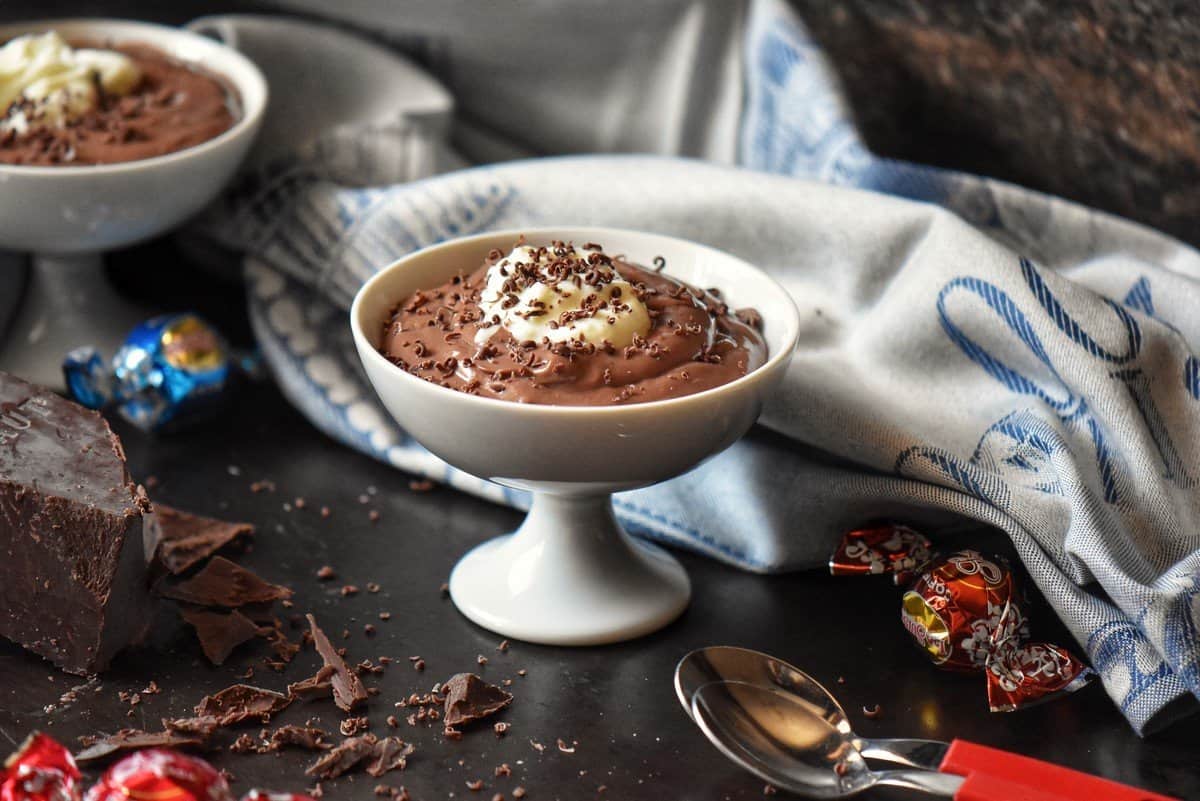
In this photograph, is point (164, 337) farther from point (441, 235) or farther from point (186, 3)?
point (186, 3)

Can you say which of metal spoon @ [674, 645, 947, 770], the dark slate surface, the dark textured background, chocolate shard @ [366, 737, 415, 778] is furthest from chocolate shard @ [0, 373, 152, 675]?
the dark textured background

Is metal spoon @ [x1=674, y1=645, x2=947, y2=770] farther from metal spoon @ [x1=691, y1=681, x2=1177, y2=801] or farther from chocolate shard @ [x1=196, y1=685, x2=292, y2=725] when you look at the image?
chocolate shard @ [x1=196, y1=685, x2=292, y2=725]

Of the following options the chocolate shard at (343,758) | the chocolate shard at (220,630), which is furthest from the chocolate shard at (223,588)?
the chocolate shard at (343,758)

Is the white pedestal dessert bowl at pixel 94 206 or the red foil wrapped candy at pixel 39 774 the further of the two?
the white pedestal dessert bowl at pixel 94 206

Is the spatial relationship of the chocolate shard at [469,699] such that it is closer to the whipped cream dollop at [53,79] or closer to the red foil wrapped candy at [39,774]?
the red foil wrapped candy at [39,774]

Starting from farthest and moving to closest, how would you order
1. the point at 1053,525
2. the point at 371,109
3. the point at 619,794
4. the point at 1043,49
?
the point at 371,109 → the point at 1043,49 → the point at 1053,525 → the point at 619,794

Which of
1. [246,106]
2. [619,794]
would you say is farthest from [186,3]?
[619,794]
